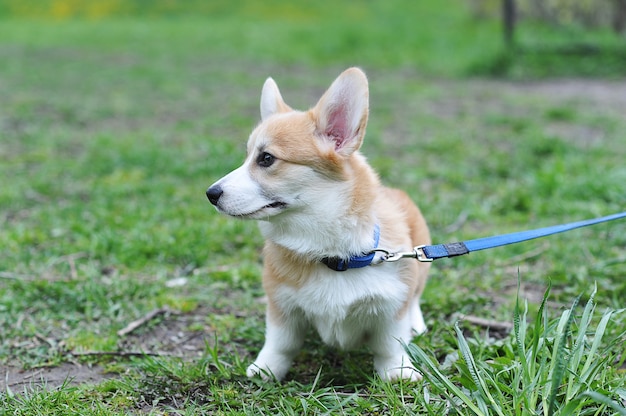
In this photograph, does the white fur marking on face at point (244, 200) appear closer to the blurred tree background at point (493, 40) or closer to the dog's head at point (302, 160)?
the dog's head at point (302, 160)

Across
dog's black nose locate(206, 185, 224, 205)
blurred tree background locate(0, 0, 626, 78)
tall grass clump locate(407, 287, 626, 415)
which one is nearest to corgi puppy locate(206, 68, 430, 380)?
dog's black nose locate(206, 185, 224, 205)

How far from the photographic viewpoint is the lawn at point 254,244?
8.97ft

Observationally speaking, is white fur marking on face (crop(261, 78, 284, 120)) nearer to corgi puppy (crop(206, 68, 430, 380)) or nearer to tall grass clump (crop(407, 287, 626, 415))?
corgi puppy (crop(206, 68, 430, 380))

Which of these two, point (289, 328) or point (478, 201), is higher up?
point (289, 328)

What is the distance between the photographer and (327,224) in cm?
281

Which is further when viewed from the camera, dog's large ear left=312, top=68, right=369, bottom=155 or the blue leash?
the blue leash

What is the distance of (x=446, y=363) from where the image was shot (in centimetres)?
302

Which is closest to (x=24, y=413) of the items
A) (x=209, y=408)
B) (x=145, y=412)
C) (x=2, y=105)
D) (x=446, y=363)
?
(x=145, y=412)

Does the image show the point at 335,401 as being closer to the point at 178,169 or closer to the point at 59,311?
the point at 59,311

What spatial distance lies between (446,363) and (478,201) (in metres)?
2.79

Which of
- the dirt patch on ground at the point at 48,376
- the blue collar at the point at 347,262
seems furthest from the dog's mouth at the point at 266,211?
the dirt patch on ground at the point at 48,376

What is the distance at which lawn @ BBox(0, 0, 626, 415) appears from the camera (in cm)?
273

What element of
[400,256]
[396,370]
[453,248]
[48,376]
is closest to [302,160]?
[400,256]

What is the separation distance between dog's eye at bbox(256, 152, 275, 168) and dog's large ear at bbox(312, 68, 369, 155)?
235mm
